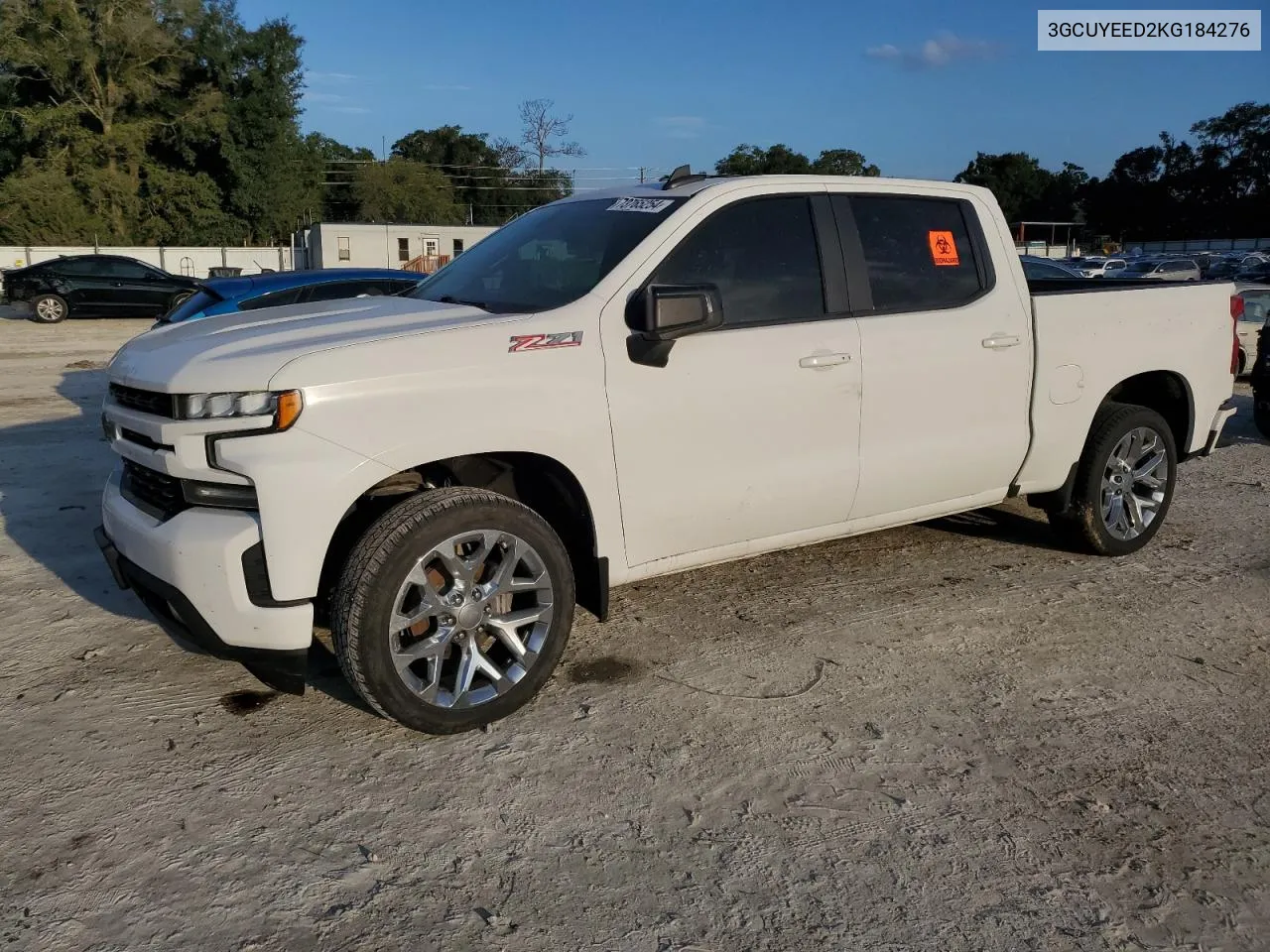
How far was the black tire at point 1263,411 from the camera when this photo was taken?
920 centimetres

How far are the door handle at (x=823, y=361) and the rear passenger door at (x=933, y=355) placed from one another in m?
0.13

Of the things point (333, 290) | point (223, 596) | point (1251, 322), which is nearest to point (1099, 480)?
point (223, 596)

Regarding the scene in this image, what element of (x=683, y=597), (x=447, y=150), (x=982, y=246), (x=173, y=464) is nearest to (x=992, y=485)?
(x=982, y=246)

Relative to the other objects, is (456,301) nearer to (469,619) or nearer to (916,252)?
(469,619)

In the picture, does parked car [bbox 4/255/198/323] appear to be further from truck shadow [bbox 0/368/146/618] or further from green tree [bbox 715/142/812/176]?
green tree [bbox 715/142/812/176]

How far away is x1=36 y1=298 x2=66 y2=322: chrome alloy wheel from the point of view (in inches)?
906

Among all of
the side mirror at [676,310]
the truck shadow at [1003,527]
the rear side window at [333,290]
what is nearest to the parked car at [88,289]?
the rear side window at [333,290]

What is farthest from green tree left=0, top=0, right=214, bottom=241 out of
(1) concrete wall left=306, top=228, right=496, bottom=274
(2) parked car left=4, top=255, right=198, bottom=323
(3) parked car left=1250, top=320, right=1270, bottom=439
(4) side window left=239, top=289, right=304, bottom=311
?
(3) parked car left=1250, top=320, right=1270, bottom=439

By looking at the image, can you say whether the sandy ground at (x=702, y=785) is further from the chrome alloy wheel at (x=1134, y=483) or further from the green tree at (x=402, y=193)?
the green tree at (x=402, y=193)

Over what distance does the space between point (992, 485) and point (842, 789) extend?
7.37ft

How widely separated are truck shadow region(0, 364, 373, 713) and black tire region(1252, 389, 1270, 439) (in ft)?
28.2

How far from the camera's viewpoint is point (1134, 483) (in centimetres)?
554

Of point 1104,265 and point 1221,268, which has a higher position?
point 1104,265

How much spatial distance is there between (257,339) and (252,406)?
0.44m
